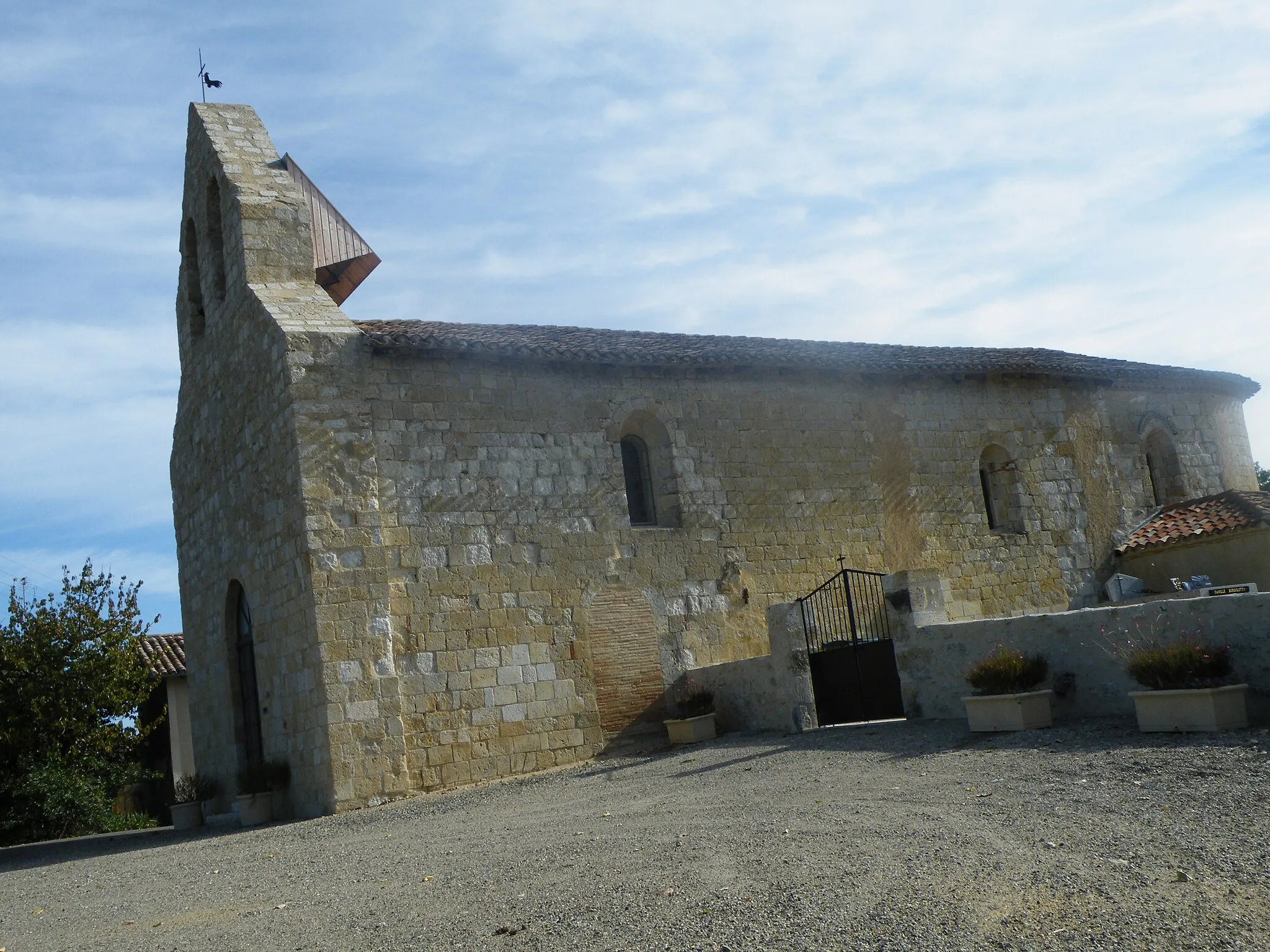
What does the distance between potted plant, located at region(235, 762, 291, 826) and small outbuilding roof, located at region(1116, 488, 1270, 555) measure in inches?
524

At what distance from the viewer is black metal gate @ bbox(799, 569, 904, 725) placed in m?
13.0

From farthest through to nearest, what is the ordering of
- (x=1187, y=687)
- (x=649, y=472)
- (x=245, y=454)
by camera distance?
(x=649, y=472) → (x=245, y=454) → (x=1187, y=687)

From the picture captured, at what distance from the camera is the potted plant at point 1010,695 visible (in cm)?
1026

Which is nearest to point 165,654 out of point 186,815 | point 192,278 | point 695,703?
point 186,815

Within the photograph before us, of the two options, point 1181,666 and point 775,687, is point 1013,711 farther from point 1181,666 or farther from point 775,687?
point 775,687

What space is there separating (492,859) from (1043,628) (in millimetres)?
5490

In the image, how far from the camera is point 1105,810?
7008mm

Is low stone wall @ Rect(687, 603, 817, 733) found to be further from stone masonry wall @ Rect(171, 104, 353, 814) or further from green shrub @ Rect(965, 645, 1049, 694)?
stone masonry wall @ Rect(171, 104, 353, 814)

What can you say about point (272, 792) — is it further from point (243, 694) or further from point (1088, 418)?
point (1088, 418)

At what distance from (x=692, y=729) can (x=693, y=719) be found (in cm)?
12

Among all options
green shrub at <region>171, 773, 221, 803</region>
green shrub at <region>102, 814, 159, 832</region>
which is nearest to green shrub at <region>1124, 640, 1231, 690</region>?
green shrub at <region>171, 773, 221, 803</region>

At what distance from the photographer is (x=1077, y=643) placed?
34.5 feet

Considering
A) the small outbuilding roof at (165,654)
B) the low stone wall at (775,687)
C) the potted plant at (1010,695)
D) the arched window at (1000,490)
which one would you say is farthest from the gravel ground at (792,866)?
the small outbuilding roof at (165,654)

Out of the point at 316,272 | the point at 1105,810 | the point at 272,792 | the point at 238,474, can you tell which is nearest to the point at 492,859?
the point at 1105,810
